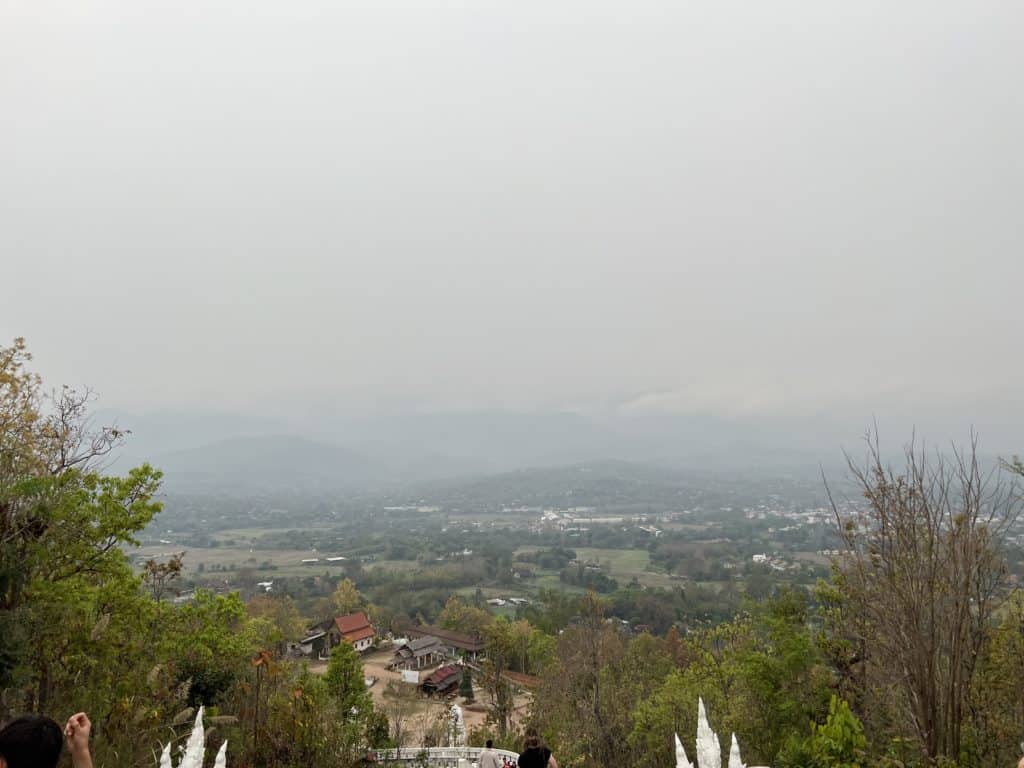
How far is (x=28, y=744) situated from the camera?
2.25m

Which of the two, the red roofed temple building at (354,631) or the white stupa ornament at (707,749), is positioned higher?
the white stupa ornament at (707,749)

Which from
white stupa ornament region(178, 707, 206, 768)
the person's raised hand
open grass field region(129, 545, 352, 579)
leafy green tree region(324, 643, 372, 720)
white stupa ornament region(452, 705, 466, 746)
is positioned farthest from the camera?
open grass field region(129, 545, 352, 579)

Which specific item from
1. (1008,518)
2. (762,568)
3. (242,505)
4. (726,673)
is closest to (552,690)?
(726,673)

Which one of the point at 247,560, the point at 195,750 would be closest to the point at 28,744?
the point at 195,750

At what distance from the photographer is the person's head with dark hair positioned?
2236 millimetres

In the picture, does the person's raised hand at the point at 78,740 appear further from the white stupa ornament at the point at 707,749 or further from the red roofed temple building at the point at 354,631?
the red roofed temple building at the point at 354,631

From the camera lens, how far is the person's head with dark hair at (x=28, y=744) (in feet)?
7.34

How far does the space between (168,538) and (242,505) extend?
59713mm

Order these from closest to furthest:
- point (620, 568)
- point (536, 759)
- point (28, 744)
→ point (28, 744)
point (536, 759)
point (620, 568)

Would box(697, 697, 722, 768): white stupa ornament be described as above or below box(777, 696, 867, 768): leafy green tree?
above

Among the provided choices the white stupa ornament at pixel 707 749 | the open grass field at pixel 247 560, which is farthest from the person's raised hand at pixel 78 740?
the open grass field at pixel 247 560

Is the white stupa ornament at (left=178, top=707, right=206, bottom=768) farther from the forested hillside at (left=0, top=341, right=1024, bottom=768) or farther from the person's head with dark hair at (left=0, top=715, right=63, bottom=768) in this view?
the forested hillside at (left=0, top=341, right=1024, bottom=768)

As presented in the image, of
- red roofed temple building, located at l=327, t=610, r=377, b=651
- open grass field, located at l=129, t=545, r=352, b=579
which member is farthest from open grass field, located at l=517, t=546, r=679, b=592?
red roofed temple building, located at l=327, t=610, r=377, b=651

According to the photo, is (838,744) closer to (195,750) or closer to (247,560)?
(195,750)
